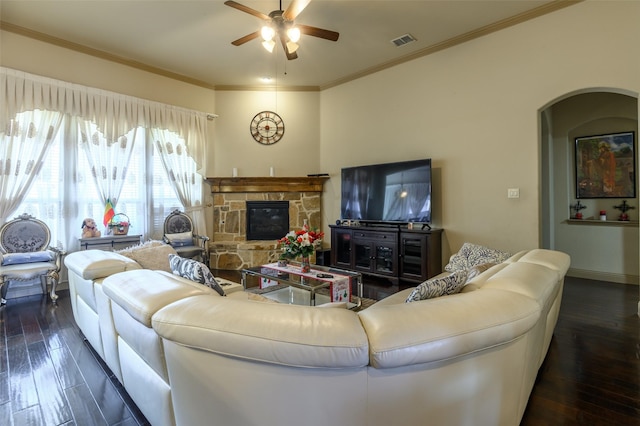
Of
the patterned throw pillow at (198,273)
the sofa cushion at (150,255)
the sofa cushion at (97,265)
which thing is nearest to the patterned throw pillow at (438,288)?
the patterned throw pillow at (198,273)

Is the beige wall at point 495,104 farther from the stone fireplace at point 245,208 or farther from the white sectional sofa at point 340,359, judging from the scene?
the white sectional sofa at point 340,359

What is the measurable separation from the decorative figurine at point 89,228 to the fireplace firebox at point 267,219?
232 cm

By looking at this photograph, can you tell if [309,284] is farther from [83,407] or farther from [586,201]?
[586,201]

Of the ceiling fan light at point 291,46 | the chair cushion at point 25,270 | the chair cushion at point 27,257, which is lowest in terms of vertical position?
the chair cushion at point 25,270

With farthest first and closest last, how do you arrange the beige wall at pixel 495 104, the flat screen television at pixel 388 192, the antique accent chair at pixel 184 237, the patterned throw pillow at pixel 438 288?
1. the antique accent chair at pixel 184 237
2. the flat screen television at pixel 388 192
3. the beige wall at pixel 495 104
4. the patterned throw pillow at pixel 438 288

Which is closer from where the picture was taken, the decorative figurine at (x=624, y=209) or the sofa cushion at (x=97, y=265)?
the sofa cushion at (x=97, y=265)

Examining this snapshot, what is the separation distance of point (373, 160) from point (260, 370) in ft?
15.1

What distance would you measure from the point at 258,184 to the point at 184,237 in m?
1.56

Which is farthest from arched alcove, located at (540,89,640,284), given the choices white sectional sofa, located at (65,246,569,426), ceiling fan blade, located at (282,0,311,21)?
white sectional sofa, located at (65,246,569,426)

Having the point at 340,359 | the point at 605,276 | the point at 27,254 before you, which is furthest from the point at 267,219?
the point at 605,276

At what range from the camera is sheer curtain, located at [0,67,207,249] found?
3820mm

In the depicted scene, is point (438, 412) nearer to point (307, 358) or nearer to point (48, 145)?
point (307, 358)

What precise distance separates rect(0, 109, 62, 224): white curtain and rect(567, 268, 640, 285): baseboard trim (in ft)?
25.0

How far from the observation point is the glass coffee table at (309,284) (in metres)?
3.10
